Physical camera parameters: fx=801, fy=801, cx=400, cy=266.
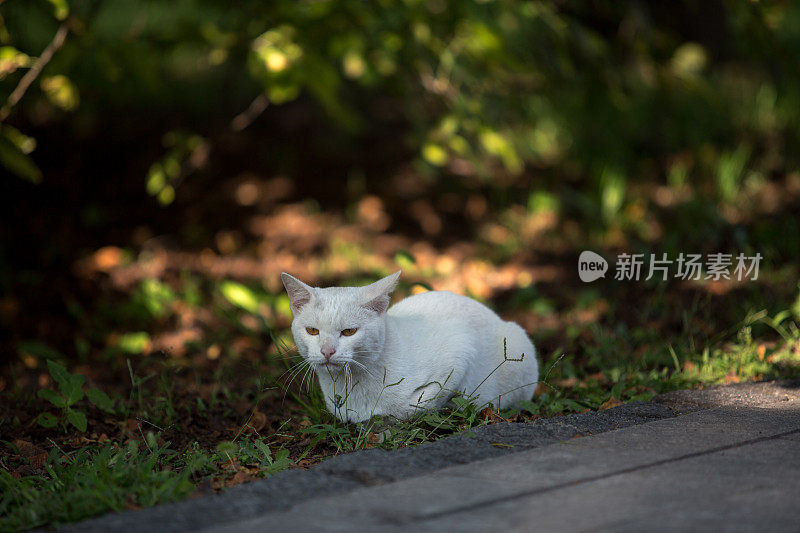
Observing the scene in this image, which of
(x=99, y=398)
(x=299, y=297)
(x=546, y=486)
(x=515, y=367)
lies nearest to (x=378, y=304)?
(x=299, y=297)

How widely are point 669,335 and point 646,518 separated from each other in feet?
8.65

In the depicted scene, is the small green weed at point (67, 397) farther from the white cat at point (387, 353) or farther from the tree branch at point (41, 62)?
the tree branch at point (41, 62)

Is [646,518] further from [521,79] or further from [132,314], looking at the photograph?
[521,79]

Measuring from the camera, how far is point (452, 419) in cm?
295

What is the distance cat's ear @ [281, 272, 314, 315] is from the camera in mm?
2891

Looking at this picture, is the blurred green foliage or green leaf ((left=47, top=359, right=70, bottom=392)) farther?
the blurred green foliage

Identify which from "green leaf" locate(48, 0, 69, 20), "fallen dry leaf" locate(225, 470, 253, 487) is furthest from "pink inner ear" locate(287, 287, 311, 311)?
"green leaf" locate(48, 0, 69, 20)

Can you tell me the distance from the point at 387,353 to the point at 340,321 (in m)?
0.25

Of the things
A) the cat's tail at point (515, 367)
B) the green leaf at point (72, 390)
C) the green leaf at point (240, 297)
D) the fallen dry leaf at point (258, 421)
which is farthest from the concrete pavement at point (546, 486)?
the green leaf at point (240, 297)

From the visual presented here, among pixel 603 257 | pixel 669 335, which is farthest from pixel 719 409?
pixel 603 257

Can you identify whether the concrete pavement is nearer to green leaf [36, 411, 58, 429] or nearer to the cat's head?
the cat's head

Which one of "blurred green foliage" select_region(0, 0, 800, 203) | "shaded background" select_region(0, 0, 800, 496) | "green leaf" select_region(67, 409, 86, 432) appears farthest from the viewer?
"blurred green foliage" select_region(0, 0, 800, 203)

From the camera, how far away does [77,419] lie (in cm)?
308

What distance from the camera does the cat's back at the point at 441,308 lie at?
3.16 meters
